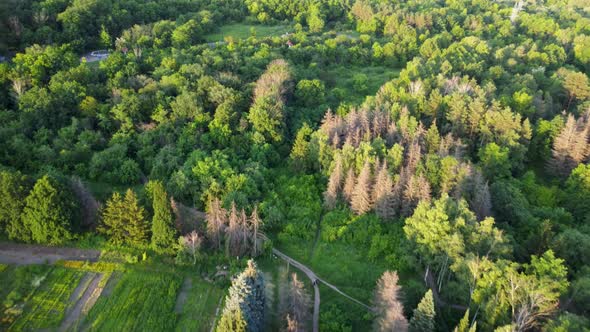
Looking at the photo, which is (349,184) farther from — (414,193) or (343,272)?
(343,272)

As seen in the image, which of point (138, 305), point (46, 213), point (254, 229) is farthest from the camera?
point (254, 229)

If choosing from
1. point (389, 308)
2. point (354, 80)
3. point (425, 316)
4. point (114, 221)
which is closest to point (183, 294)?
point (114, 221)

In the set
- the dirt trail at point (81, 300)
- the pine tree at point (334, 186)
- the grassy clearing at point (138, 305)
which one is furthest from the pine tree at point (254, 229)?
the dirt trail at point (81, 300)

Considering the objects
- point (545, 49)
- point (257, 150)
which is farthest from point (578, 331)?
point (545, 49)

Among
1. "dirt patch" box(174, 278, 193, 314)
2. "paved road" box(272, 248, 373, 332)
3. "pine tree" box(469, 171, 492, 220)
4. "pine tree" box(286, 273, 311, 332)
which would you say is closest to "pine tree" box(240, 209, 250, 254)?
"paved road" box(272, 248, 373, 332)

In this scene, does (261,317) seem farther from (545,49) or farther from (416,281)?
(545,49)
